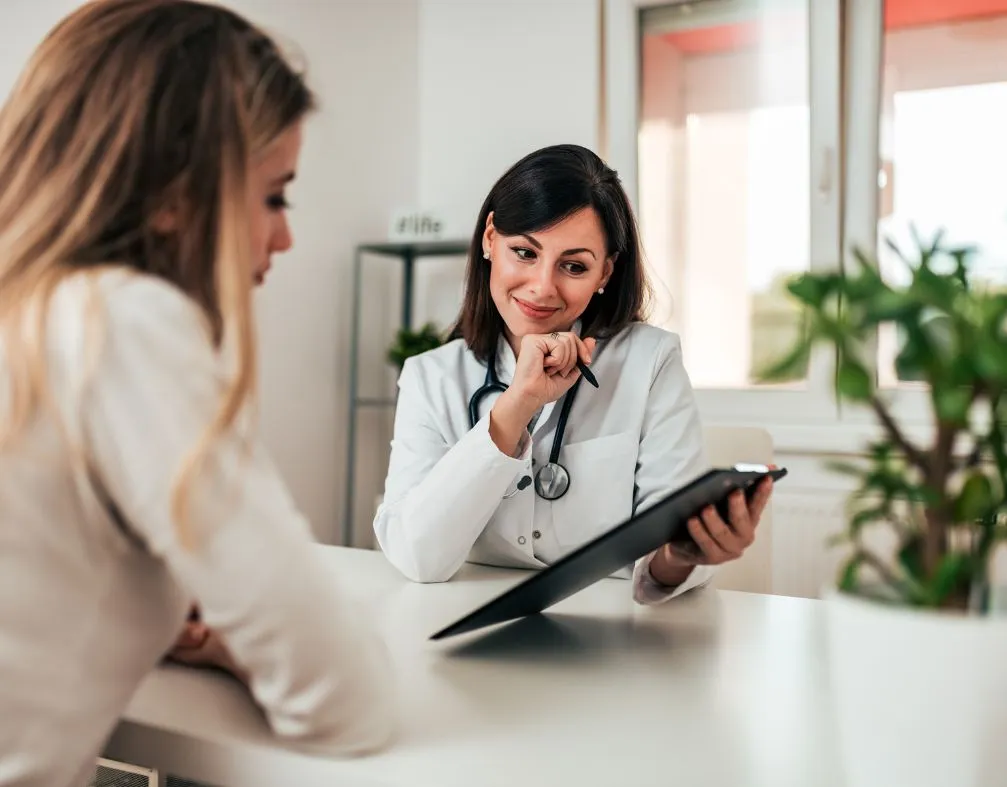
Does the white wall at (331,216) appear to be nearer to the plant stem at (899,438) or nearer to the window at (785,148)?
the window at (785,148)

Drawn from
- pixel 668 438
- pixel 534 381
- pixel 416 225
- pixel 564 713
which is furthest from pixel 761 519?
pixel 416 225

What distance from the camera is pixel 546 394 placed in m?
1.38

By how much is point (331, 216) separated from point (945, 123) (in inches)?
76.8

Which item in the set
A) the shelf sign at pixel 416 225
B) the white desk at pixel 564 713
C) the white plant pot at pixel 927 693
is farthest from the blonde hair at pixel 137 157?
the shelf sign at pixel 416 225

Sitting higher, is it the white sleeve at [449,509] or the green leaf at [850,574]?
the green leaf at [850,574]

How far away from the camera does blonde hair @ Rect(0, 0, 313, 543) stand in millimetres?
643

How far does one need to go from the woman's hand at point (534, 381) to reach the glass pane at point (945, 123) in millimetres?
1724

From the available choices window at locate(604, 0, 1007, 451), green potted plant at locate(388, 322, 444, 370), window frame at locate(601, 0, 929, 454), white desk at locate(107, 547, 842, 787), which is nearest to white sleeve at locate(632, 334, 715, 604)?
white desk at locate(107, 547, 842, 787)

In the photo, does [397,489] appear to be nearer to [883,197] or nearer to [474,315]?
[474,315]

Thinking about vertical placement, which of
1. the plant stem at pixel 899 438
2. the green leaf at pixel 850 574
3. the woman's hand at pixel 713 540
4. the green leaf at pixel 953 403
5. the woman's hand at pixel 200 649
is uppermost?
the green leaf at pixel 953 403

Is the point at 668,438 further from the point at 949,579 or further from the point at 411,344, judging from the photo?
the point at 411,344

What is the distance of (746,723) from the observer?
2.37ft

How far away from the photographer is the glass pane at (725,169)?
122 inches

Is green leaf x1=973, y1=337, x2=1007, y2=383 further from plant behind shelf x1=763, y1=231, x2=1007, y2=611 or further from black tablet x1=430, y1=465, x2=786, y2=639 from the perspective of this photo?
black tablet x1=430, y1=465, x2=786, y2=639
